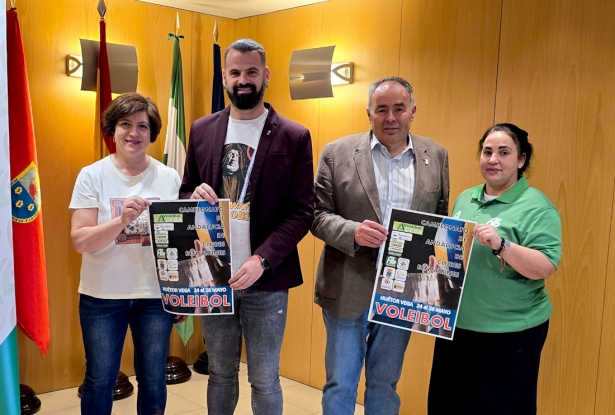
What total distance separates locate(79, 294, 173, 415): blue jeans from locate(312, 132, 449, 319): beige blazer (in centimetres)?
70

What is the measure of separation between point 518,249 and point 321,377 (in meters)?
2.44

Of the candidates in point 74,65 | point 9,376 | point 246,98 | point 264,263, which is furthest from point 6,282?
point 74,65

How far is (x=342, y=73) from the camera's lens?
3.83 meters

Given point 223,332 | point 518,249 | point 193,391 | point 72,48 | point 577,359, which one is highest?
point 72,48

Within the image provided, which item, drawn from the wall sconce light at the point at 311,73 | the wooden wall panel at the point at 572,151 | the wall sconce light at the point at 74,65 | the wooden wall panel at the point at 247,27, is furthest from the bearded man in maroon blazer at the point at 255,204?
the wooden wall panel at the point at 247,27

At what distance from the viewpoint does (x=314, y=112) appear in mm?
4066

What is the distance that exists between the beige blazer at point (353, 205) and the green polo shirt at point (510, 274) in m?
0.26

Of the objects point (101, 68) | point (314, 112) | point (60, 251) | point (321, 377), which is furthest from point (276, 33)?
point (321, 377)

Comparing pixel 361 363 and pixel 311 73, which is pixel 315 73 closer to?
pixel 311 73

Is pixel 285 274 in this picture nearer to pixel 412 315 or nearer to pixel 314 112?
pixel 412 315

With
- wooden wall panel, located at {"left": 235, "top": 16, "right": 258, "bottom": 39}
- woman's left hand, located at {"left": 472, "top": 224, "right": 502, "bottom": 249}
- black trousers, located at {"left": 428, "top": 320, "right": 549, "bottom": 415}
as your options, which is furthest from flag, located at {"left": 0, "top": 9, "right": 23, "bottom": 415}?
wooden wall panel, located at {"left": 235, "top": 16, "right": 258, "bottom": 39}

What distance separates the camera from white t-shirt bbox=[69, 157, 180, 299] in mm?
2352

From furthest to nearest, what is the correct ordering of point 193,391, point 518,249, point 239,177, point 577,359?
point 193,391 → point 577,359 → point 239,177 → point 518,249

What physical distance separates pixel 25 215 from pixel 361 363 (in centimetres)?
150
